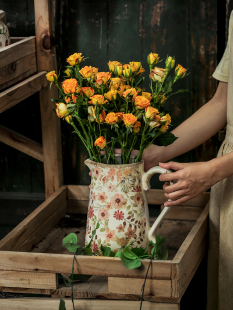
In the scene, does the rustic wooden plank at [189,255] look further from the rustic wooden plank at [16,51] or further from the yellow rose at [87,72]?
the rustic wooden plank at [16,51]

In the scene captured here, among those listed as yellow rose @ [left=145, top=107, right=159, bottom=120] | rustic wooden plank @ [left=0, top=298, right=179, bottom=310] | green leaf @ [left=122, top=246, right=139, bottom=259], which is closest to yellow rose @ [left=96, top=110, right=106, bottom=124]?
yellow rose @ [left=145, top=107, right=159, bottom=120]

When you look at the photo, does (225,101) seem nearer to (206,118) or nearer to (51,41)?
(206,118)

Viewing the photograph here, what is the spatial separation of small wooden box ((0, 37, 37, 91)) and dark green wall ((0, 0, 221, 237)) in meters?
0.24

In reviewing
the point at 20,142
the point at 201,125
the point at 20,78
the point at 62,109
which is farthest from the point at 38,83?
the point at 201,125

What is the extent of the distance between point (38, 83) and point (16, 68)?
0.14 meters

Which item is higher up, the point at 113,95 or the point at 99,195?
the point at 113,95

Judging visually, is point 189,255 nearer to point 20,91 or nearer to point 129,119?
point 129,119

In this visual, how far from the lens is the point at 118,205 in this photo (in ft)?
3.10

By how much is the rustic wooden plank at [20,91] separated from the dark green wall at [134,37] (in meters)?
0.25

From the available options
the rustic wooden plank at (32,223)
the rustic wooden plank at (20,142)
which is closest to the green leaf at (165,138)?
the rustic wooden plank at (32,223)

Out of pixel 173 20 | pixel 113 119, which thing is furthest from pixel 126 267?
pixel 173 20

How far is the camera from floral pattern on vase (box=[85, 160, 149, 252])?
0.94 meters

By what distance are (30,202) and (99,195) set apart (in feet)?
2.49

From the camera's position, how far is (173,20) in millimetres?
1430
